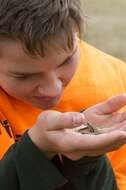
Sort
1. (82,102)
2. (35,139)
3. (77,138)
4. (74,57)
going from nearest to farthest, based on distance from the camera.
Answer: (77,138) < (35,139) < (74,57) < (82,102)

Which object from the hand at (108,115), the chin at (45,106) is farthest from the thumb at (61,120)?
the chin at (45,106)

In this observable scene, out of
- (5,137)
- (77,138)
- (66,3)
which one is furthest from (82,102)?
(77,138)

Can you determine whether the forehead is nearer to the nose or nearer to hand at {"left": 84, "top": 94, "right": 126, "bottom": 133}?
the nose

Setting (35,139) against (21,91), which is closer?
(35,139)

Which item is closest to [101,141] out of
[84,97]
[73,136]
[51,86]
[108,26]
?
[73,136]

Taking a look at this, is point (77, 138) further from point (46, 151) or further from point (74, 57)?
point (74, 57)

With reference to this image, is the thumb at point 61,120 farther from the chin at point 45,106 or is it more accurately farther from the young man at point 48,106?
the chin at point 45,106

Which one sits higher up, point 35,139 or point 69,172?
point 35,139

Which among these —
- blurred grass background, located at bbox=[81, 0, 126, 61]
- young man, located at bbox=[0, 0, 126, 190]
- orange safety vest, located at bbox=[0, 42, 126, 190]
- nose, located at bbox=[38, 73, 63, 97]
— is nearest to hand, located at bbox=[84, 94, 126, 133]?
young man, located at bbox=[0, 0, 126, 190]
